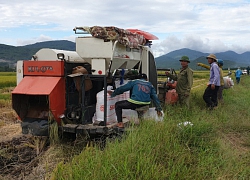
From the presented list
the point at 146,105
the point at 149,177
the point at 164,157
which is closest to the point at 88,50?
the point at 146,105

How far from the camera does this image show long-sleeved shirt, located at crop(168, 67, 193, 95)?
26.0 feet

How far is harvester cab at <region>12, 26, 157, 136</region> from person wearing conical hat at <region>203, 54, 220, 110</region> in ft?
10.0

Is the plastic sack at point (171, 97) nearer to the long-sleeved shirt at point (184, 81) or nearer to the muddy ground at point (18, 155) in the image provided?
the long-sleeved shirt at point (184, 81)

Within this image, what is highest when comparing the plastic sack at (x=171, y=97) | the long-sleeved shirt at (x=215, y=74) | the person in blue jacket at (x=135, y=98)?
the long-sleeved shirt at (x=215, y=74)

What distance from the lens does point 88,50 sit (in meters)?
5.65

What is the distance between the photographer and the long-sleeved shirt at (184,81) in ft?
26.0

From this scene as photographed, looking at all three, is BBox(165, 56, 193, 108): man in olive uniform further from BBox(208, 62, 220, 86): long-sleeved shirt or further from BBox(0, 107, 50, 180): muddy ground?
BBox(0, 107, 50, 180): muddy ground

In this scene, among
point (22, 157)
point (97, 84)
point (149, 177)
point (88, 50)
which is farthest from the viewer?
point (97, 84)

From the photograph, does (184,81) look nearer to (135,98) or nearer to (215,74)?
(215,74)

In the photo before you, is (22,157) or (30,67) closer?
(22,157)

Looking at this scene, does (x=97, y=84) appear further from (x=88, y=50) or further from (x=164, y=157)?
(x=164, y=157)

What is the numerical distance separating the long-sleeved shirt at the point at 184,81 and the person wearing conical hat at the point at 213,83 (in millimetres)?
836

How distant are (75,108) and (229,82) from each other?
677cm

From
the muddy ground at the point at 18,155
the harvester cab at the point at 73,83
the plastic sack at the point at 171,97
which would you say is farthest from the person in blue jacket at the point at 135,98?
the plastic sack at the point at 171,97
